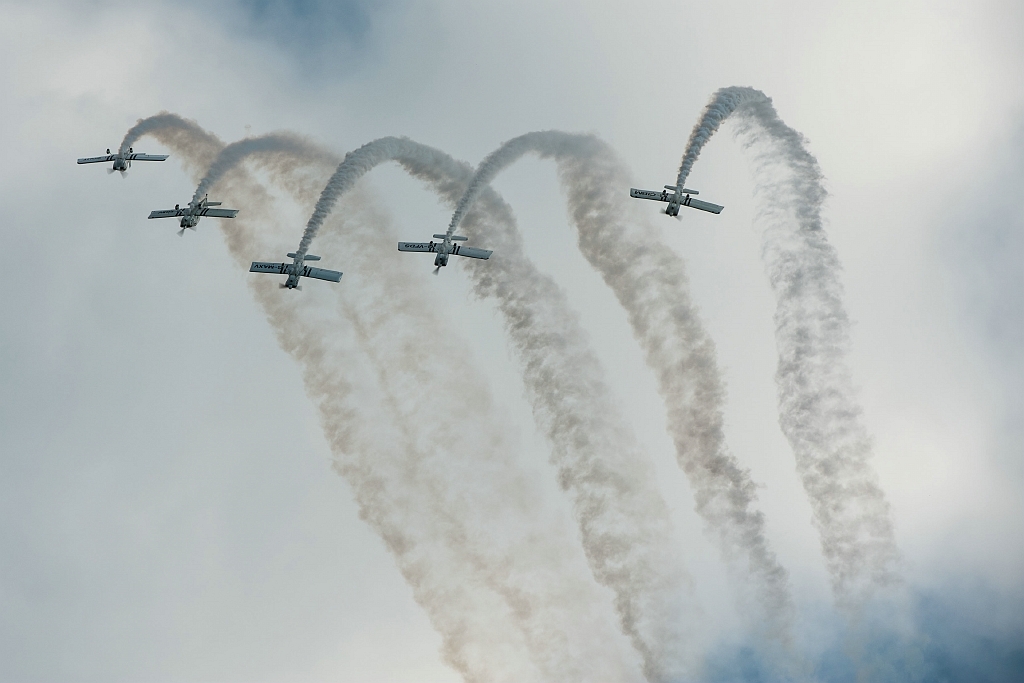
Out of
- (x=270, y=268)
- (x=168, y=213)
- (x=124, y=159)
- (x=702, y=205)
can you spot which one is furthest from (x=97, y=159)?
(x=702, y=205)

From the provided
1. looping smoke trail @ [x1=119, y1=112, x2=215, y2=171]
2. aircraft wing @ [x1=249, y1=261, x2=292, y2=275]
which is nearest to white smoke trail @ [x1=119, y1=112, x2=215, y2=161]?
looping smoke trail @ [x1=119, y1=112, x2=215, y2=171]

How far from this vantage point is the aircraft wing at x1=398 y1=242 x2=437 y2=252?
8694 cm

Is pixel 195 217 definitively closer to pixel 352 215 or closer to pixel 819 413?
pixel 352 215

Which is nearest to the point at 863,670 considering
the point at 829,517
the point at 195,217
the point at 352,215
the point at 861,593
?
the point at 861,593

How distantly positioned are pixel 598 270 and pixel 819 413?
22.7m

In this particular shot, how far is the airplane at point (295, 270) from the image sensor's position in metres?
85.0

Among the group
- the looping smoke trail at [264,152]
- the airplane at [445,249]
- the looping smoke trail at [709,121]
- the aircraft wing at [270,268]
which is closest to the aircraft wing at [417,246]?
the airplane at [445,249]

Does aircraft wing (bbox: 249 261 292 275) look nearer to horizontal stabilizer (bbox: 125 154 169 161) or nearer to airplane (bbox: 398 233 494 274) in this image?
airplane (bbox: 398 233 494 274)

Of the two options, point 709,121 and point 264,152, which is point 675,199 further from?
point 264,152

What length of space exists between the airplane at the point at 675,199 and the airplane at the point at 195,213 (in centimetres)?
3655

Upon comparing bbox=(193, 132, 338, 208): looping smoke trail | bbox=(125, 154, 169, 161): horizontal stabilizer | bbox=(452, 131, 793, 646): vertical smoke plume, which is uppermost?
bbox=(125, 154, 169, 161): horizontal stabilizer

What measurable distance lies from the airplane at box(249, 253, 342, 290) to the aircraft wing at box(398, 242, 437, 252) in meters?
5.74

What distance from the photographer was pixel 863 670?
9700 centimetres

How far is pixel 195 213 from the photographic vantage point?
317 feet
